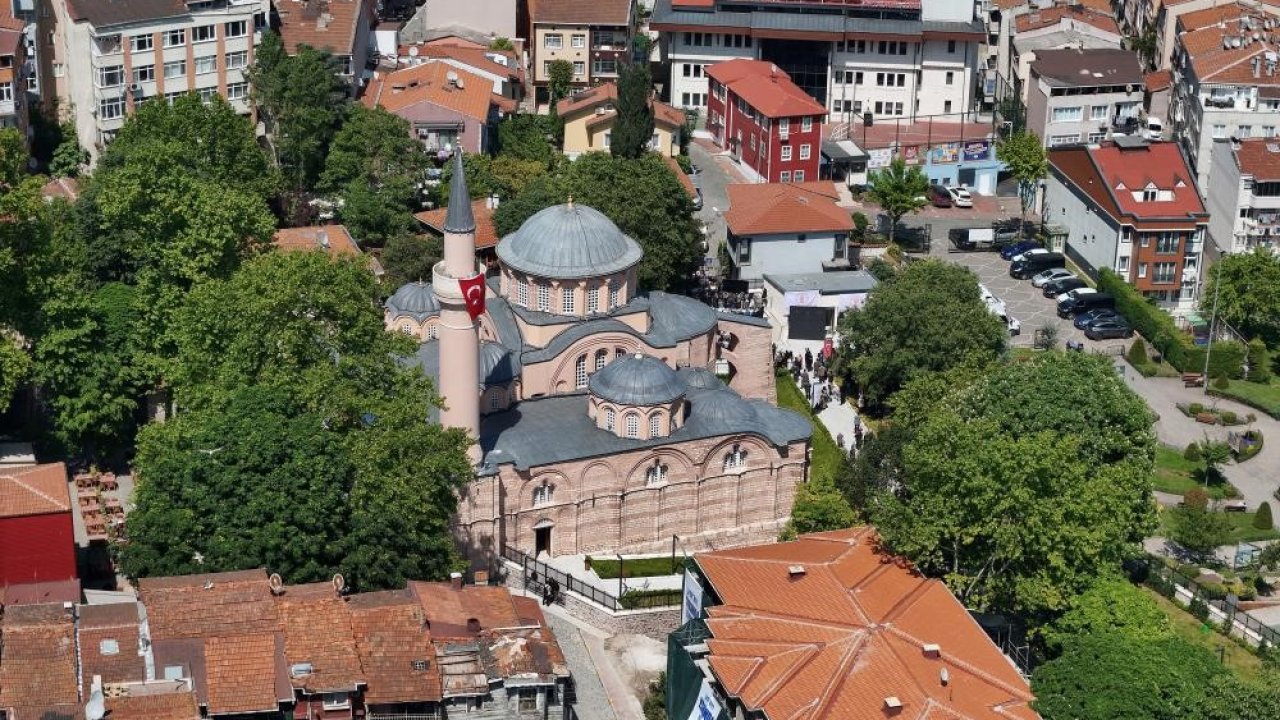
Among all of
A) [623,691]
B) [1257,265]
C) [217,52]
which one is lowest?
[623,691]

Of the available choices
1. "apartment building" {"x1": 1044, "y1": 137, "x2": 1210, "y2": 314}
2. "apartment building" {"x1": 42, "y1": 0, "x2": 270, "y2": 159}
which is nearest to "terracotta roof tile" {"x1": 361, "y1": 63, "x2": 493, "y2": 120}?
"apartment building" {"x1": 42, "y1": 0, "x2": 270, "y2": 159}

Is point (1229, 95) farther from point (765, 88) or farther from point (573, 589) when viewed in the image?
point (573, 589)

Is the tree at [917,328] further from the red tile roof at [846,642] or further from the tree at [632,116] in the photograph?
the tree at [632,116]

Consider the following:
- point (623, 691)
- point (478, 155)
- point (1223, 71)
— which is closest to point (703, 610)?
point (623, 691)

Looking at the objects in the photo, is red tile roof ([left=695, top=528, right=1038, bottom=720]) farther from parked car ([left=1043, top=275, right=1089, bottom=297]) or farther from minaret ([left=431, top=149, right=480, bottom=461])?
parked car ([left=1043, top=275, right=1089, bottom=297])

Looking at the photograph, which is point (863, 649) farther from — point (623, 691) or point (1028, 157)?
point (1028, 157)
